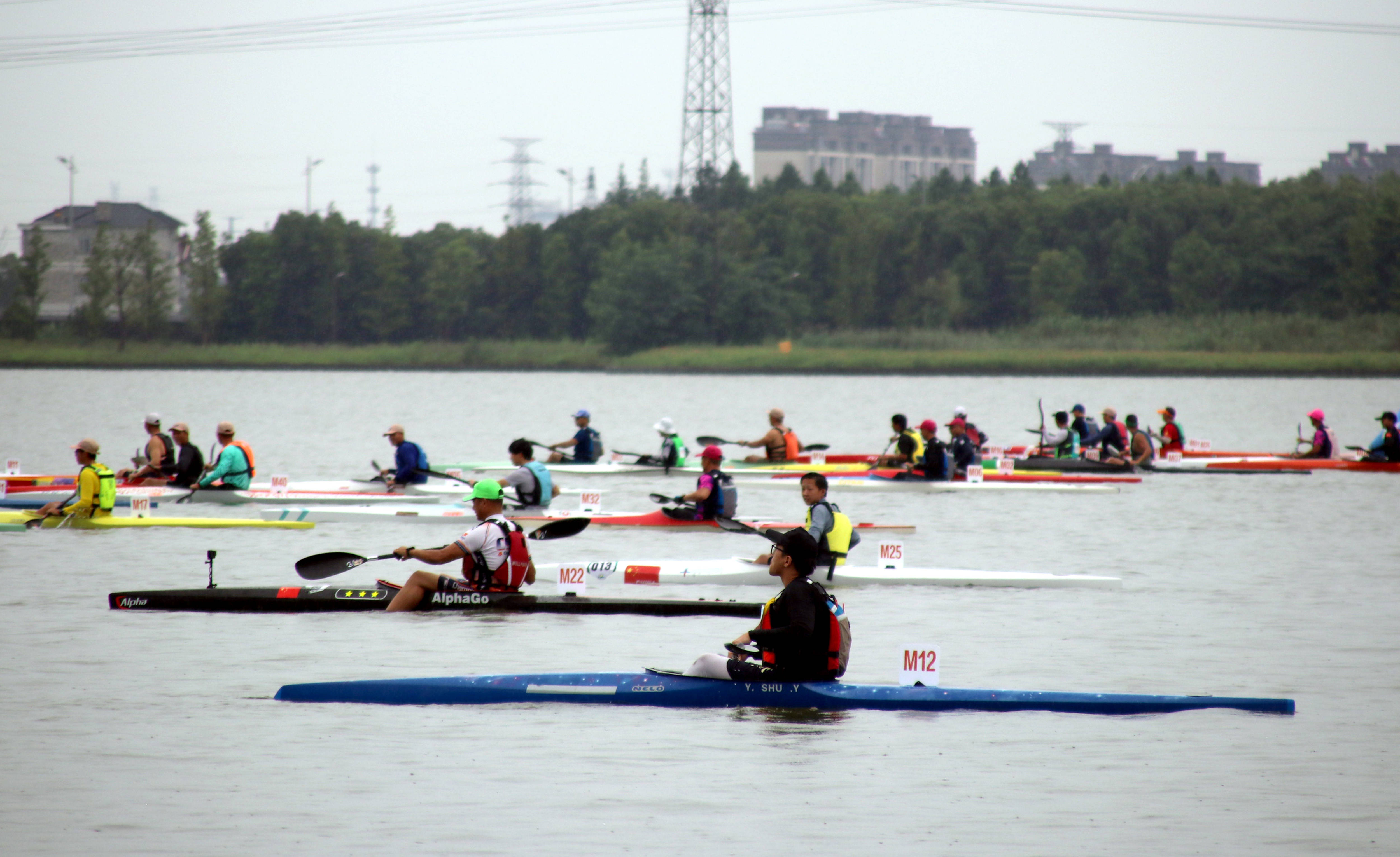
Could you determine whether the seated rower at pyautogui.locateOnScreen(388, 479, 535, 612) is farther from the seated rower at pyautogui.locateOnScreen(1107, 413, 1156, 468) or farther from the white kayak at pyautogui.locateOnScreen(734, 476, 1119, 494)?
the seated rower at pyautogui.locateOnScreen(1107, 413, 1156, 468)

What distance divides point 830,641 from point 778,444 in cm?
1760

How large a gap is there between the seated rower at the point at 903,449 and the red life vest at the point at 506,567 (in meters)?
11.4

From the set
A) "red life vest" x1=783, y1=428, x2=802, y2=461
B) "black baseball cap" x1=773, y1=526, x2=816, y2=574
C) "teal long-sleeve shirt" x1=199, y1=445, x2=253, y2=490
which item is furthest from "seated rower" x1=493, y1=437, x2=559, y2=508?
"black baseball cap" x1=773, y1=526, x2=816, y2=574

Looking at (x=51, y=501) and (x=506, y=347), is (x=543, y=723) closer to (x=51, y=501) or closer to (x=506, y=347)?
(x=51, y=501)

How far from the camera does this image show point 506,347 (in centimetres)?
9319

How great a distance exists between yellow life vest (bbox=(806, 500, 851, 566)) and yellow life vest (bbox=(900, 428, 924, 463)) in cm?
1017

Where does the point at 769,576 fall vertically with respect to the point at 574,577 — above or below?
below

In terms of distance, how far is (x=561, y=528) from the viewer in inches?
554

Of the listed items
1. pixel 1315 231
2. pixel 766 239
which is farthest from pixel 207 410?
pixel 1315 231

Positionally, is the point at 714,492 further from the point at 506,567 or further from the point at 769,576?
the point at 506,567

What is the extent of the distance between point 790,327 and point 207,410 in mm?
41308

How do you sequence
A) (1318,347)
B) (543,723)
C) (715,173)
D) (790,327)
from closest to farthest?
(543,723) → (1318,347) → (715,173) → (790,327)

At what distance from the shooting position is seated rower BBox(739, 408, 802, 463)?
27.2 meters

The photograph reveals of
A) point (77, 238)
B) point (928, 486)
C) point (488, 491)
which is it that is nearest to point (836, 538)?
point (488, 491)
